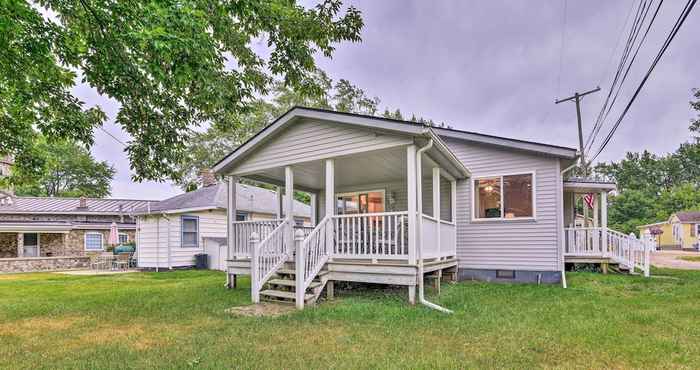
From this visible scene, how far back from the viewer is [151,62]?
456cm

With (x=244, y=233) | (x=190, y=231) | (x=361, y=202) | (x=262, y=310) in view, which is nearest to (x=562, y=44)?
(x=361, y=202)

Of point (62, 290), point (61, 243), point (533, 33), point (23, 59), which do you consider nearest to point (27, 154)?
point (23, 59)

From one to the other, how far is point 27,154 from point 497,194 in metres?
10.3

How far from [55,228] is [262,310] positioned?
19.1 meters

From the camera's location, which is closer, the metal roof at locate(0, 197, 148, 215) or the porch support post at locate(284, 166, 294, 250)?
the porch support post at locate(284, 166, 294, 250)

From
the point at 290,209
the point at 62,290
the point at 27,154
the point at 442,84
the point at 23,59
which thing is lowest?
the point at 62,290

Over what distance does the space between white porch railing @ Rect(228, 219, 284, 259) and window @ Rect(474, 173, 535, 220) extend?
5388mm

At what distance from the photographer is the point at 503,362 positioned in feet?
12.0

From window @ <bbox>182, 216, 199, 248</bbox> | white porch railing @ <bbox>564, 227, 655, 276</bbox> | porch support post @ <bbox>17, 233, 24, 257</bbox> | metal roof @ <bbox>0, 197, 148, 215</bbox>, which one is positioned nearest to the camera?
white porch railing @ <bbox>564, 227, 655, 276</bbox>

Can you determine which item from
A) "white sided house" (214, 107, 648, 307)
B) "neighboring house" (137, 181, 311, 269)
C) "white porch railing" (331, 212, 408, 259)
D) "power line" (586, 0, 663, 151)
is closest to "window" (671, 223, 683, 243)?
"power line" (586, 0, 663, 151)

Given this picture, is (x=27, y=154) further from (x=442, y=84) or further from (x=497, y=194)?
(x=442, y=84)

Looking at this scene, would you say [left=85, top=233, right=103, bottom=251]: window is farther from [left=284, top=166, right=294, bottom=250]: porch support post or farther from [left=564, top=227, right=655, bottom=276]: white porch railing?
[left=564, top=227, right=655, bottom=276]: white porch railing

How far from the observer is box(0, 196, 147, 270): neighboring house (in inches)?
764

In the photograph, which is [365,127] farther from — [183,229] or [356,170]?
[183,229]
